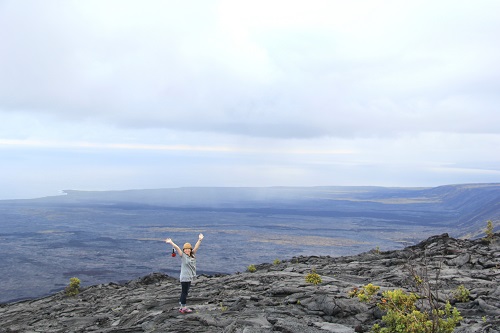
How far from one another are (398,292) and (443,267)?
59.3 feet

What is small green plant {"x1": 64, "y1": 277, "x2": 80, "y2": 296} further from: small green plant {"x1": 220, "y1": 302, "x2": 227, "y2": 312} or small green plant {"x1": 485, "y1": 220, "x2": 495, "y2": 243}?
small green plant {"x1": 485, "y1": 220, "x2": 495, "y2": 243}

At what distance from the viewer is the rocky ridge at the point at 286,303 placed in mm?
17922

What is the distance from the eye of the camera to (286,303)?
21.4 meters

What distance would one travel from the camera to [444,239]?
42250 mm

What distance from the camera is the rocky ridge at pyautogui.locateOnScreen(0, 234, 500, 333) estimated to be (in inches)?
706

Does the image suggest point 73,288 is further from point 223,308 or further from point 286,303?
point 286,303

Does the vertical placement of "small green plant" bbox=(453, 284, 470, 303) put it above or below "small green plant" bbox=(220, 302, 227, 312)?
above

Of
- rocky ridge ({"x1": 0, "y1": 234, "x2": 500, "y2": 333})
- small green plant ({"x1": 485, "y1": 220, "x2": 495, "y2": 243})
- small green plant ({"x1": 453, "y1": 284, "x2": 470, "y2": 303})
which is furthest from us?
small green plant ({"x1": 485, "y1": 220, "x2": 495, "y2": 243})

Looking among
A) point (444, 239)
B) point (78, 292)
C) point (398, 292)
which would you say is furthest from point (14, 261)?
point (398, 292)

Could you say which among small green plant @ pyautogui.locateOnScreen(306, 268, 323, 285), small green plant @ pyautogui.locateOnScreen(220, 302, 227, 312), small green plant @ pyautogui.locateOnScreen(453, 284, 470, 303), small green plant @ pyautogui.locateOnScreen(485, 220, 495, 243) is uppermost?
small green plant @ pyautogui.locateOnScreen(485, 220, 495, 243)

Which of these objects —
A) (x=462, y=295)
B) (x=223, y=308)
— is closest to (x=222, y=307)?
(x=223, y=308)

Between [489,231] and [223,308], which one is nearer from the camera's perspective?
[223,308]

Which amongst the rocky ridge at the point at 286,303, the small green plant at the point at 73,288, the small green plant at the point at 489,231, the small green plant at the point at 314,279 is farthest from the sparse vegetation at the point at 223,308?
the small green plant at the point at 489,231

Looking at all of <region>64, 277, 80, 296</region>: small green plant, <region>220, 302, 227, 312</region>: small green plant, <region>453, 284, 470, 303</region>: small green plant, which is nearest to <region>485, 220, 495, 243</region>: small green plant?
<region>453, 284, 470, 303</region>: small green plant
